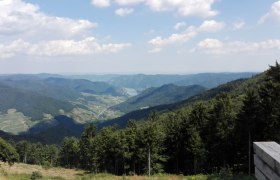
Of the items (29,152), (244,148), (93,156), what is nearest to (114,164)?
(93,156)

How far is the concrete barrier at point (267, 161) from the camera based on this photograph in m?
4.12

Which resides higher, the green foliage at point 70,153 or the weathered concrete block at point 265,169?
the weathered concrete block at point 265,169

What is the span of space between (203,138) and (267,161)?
6834 cm

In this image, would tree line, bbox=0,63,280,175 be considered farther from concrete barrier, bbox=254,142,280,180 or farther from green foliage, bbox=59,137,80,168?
concrete barrier, bbox=254,142,280,180

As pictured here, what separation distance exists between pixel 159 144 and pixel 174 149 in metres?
3.73

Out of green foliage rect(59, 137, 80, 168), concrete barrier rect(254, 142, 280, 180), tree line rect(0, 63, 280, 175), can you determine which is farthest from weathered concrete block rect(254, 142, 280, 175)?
green foliage rect(59, 137, 80, 168)

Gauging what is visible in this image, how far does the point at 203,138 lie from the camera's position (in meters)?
71.2

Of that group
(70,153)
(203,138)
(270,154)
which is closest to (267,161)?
(270,154)

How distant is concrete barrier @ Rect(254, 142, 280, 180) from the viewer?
4.12m

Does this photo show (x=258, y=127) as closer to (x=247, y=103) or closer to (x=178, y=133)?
(x=247, y=103)

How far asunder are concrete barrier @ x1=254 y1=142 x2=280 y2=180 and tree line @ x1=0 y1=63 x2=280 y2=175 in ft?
146

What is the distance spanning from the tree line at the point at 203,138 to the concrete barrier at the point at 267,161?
4438 cm

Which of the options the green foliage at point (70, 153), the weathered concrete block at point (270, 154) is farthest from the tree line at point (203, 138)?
the weathered concrete block at point (270, 154)

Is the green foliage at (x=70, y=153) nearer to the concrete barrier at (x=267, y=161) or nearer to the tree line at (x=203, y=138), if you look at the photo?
the tree line at (x=203, y=138)
